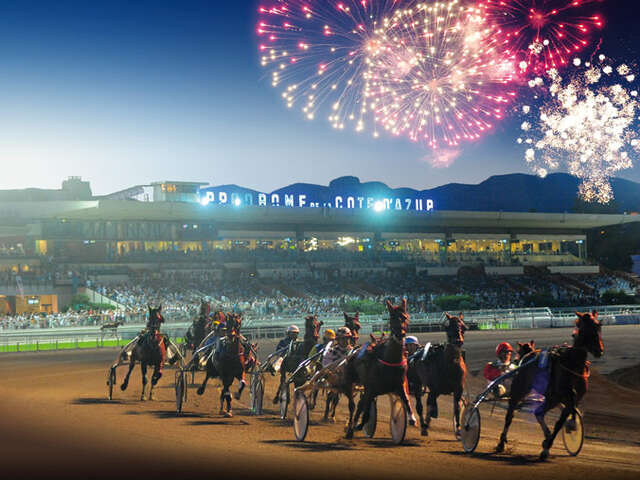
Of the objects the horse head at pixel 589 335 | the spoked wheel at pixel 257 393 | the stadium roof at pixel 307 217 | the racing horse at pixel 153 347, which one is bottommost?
the spoked wheel at pixel 257 393

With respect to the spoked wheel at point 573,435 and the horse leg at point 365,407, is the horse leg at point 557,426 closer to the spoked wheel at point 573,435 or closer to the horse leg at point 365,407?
the spoked wheel at point 573,435

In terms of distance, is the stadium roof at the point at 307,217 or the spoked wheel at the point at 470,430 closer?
the spoked wheel at the point at 470,430

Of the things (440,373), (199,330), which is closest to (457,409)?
(440,373)

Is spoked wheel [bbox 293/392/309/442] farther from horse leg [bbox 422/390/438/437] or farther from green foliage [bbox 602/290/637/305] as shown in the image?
green foliage [bbox 602/290/637/305]

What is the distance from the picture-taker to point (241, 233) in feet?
194

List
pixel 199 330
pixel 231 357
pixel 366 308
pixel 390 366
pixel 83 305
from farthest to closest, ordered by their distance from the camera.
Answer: pixel 366 308, pixel 83 305, pixel 199 330, pixel 231 357, pixel 390 366

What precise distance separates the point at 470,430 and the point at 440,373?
1402mm

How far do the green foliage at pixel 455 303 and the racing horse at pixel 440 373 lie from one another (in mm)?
33603

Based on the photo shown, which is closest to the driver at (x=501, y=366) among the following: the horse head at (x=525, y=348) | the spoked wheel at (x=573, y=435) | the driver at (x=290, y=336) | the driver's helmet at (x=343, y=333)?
the horse head at (x=525, y=348)

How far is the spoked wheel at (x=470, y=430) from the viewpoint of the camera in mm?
9641

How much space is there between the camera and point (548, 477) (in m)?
8.09

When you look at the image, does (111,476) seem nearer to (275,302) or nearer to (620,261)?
(275,302)

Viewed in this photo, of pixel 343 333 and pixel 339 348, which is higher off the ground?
pixel 343 333

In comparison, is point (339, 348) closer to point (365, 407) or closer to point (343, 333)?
point (343, 333)
